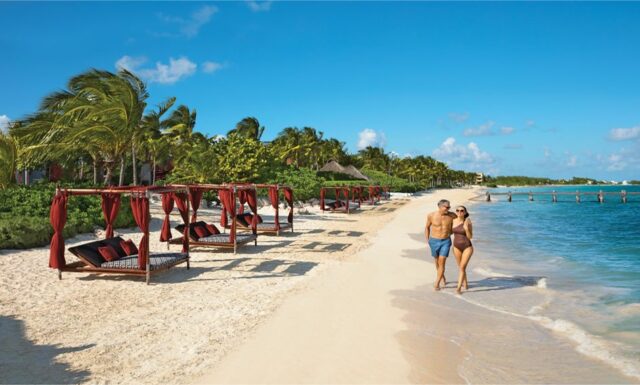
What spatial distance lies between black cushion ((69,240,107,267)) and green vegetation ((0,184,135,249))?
4.45 meters

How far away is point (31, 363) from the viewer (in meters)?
5.70

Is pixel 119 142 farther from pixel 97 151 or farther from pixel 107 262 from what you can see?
pixel 107 262

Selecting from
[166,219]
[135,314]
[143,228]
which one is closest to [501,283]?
[135,314]

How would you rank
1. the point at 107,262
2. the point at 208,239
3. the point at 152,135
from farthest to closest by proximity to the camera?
1. the point at 152,135
2. the point at 208,239
3. the point at 107,262

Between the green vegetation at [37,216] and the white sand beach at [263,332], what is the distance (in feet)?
5.40

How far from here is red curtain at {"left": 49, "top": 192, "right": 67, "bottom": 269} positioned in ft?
33.1

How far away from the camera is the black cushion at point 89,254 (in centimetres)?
1005

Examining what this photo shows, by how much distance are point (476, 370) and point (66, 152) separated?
22.2m

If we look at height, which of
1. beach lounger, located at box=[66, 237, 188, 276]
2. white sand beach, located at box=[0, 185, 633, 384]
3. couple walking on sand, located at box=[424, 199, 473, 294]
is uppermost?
couple walking on sand, located at box=[424, 199, 473, 294]

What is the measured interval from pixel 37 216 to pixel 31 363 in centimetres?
1204

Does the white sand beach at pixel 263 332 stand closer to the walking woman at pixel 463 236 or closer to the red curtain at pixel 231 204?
the walking woman at pixel 463 236

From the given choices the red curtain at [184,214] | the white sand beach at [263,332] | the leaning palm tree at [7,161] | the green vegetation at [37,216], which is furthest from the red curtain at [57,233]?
the leaning palm tree at [7,161]

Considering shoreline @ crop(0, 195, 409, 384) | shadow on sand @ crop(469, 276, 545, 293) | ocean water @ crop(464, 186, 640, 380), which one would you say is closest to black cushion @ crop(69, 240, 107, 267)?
shoreline @ crop(0, 195, 409, 384)

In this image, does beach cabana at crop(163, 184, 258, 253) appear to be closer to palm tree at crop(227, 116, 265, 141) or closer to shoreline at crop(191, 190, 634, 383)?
shoreline at crop(191, 190, 634, 383)
